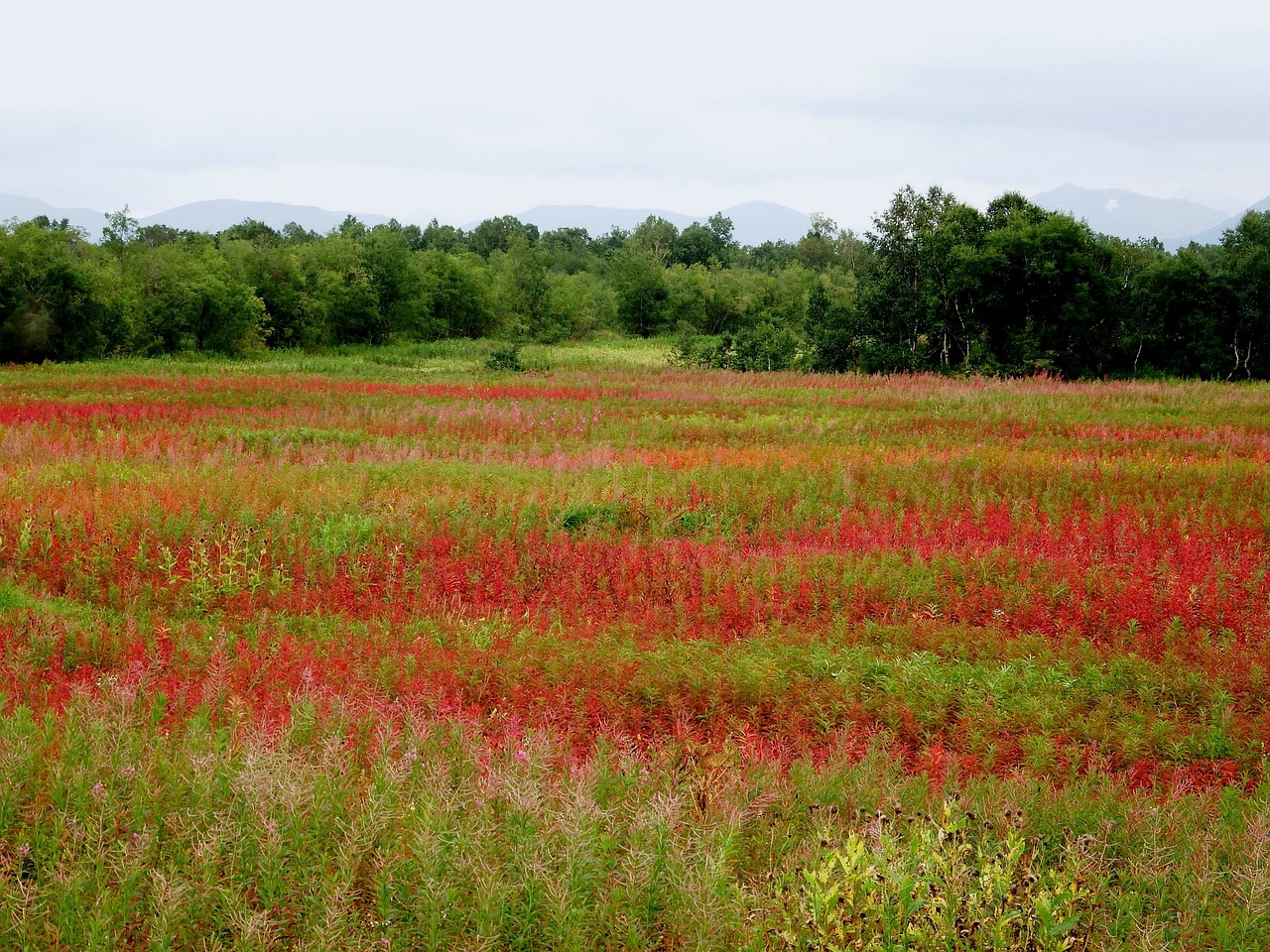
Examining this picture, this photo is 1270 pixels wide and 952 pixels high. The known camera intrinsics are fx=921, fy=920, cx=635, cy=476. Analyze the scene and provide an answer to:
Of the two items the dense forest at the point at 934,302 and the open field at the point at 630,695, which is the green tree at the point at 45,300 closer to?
the dense forest at the point at 934,302

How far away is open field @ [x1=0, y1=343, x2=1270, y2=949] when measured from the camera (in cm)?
333

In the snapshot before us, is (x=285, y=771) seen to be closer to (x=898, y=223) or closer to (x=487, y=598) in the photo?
(x=487, y=598)

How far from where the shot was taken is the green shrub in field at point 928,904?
9.82 ft

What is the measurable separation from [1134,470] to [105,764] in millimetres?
13800

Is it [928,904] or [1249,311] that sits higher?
[1249,311]

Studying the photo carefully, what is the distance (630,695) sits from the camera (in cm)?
643

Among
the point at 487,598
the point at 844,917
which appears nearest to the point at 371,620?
the point at 487,598

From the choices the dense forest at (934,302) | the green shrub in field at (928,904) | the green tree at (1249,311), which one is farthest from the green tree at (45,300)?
the green tree at (1249,311)

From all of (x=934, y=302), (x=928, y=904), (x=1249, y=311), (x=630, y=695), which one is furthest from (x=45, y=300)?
(x=1249, y=311)

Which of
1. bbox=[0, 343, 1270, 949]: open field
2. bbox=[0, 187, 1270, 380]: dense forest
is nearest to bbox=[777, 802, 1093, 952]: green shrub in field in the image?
bbox=[0, 343, 1270, 949]: open field

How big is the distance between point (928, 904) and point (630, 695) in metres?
3.43

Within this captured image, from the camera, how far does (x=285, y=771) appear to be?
3906 millimetres

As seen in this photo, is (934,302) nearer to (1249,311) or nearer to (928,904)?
(1249,311)

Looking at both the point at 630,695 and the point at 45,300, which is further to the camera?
the point at 45,300
